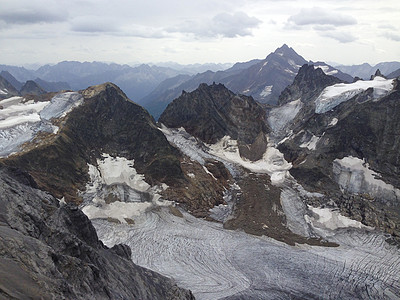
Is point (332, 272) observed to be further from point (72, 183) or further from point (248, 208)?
point (72, 183)

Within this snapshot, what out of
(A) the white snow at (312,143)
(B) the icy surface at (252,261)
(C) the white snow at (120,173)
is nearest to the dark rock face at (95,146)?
(C) the white snow at (120,173)

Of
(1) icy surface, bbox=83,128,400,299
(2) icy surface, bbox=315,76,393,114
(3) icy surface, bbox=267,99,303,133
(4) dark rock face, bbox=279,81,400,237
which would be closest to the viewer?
(1) icy surface, bbox=83,128,400,299

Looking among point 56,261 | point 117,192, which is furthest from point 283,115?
point 56,261

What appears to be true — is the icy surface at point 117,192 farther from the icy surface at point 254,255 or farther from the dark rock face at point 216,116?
the dark rock face at point 216,116

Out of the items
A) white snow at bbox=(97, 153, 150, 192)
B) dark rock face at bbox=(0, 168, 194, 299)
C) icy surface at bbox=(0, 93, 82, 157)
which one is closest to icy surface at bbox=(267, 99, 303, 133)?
white snow at bbox=(97, 153, 150, 192)

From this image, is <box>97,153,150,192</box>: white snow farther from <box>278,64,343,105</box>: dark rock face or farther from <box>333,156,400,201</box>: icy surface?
<box>278,64,343,105</box>: dark rock face

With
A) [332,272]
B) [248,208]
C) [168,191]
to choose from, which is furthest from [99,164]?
[332,272]
